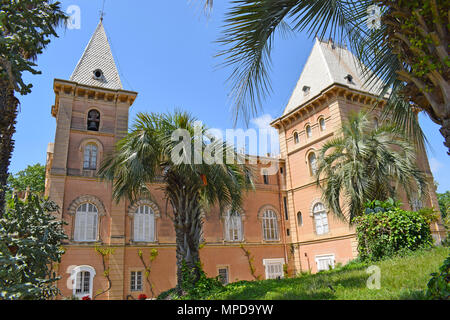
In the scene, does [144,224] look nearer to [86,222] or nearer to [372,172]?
[86,222]

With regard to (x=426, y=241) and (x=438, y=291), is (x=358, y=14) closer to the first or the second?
(x=438, y=291)

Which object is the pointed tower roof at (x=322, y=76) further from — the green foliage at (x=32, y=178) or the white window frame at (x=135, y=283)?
the green foliage at (x=32, y=178)

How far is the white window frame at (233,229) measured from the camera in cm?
2211

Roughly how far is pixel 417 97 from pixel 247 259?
781 inches

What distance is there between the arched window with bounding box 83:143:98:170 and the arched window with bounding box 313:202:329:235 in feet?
46.1

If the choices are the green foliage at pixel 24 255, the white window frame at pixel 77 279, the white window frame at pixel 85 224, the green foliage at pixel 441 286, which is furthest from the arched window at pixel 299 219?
the green foliage at pixel 441 286

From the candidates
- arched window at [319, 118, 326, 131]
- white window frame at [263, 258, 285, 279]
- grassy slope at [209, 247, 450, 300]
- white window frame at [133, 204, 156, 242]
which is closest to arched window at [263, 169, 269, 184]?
arched window at [319, 118, 326, 131]

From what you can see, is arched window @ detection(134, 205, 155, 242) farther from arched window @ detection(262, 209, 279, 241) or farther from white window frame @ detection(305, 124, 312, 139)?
white window frame @ detection(305, 124, 312, 139)

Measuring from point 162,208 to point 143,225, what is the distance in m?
1.55

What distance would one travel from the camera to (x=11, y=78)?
4590mm

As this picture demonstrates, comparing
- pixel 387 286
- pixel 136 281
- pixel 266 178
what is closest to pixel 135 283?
pixel 136 281

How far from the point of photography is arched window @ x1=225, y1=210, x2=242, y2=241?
871 inches

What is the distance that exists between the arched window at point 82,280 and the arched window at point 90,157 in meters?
5.62
